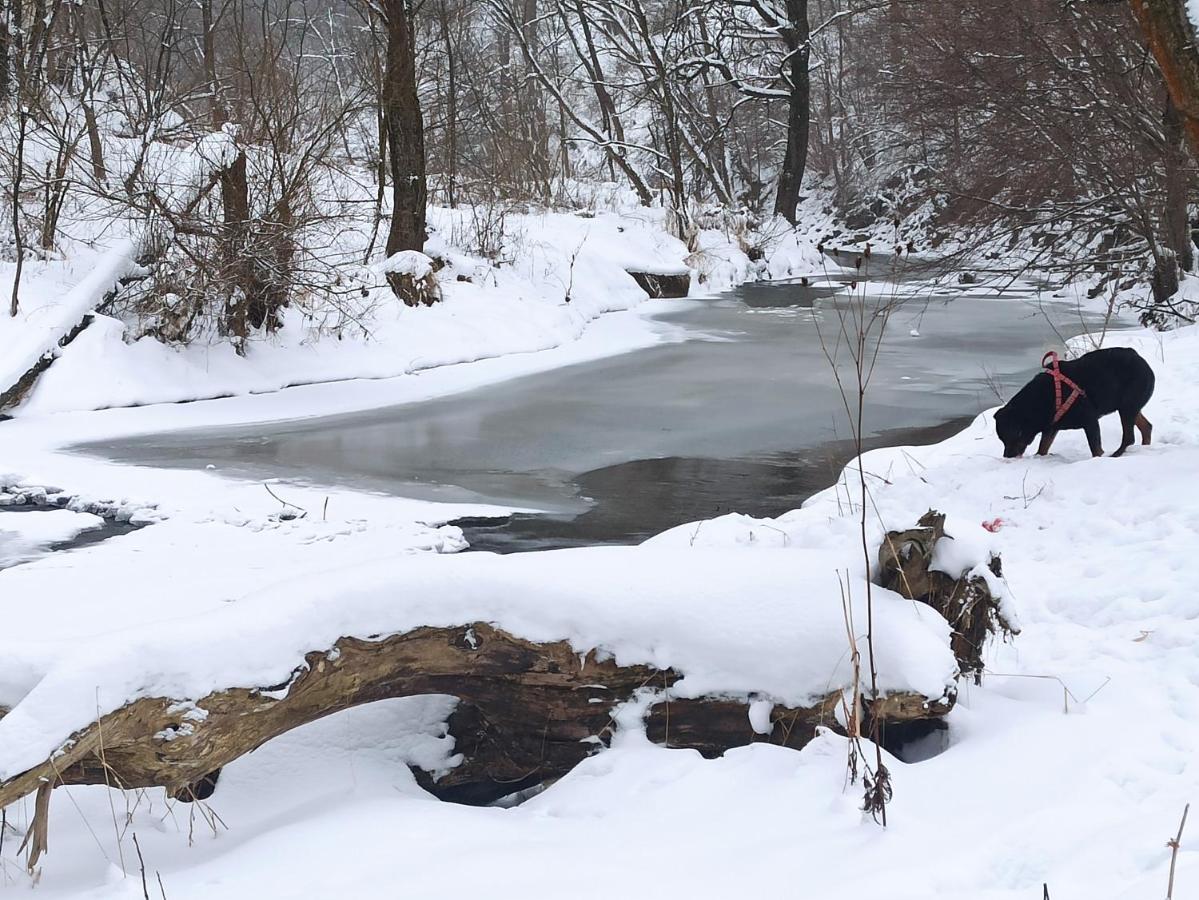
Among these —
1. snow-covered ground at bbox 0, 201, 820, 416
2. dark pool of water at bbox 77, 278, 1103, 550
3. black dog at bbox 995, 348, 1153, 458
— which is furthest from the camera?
snow-covered ground at bbox 0, 201, 820, 416

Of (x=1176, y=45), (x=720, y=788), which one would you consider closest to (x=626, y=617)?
(x=720, y=788)

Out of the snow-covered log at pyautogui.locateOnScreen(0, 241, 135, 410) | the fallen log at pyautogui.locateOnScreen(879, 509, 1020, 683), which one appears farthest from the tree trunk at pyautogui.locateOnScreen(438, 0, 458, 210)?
the fallen log at pyautogui.locateOnScreen(879, 509, 1020, 683)

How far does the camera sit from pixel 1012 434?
Result: 605cm

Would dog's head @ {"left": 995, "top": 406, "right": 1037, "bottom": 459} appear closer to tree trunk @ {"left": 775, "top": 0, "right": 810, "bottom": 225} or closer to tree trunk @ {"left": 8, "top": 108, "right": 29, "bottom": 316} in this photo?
tree trunk @ {"left": 8, "top": 108, "right": 29, "bottom": 316}

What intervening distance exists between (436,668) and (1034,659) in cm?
200

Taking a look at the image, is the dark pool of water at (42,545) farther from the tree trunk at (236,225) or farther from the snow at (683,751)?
the tree trunk at (236,225)

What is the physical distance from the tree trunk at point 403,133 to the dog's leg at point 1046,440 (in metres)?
7.83

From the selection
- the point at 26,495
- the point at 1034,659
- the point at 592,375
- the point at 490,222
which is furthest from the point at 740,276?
the point at 1034,659

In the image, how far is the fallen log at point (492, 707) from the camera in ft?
9.19

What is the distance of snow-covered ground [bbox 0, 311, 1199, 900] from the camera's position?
2434mm

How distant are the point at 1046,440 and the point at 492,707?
13.1 ft

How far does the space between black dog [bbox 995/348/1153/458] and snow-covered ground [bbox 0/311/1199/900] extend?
1.28 m

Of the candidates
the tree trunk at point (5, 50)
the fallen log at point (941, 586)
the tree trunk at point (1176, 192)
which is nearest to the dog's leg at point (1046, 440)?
the fallen log at point (941, 586)

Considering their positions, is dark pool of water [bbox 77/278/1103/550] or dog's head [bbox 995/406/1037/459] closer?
dog's head [bbox 995/406/1037/459]
